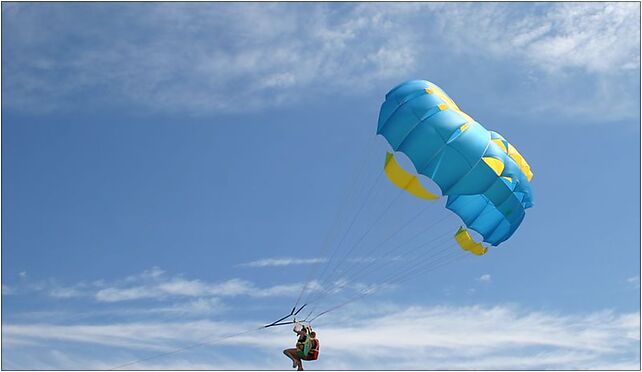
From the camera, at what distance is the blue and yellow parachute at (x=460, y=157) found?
68.2 ft

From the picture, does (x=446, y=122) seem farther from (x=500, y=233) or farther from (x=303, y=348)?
(x=303, y=348)

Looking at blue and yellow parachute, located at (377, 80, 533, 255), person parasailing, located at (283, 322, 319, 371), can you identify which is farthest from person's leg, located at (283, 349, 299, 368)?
blue and yellow parachute, located at (377, 80, 533, 255)

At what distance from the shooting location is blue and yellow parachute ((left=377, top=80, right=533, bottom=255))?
20.8 metres

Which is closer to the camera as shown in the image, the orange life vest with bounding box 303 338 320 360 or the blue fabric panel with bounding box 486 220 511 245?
the orange life vest with bounding box 303 338 320 360

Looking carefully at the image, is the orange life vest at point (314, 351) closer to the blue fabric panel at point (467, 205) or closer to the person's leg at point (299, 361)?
the person's leg at point (299, 361)

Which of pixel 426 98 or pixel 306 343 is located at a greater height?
pixel 426 98

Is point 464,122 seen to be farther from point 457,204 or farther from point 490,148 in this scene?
point 457,204

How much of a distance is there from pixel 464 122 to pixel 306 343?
22.3 feet

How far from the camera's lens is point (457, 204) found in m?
22.7

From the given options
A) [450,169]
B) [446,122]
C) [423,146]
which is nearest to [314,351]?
[450,169]

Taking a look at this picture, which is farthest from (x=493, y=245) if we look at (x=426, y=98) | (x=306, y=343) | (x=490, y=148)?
(x=306, y=343)

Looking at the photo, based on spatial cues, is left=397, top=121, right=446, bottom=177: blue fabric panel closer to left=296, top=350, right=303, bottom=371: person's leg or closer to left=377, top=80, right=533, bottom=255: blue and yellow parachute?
left=377, top=80, right=533, bottom=255: blue and yellow parachute

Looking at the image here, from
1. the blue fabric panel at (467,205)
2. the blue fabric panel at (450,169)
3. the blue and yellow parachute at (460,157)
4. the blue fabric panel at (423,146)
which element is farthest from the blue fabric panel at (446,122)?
the blue fabric panel at (467,205)

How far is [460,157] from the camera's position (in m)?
20.8
